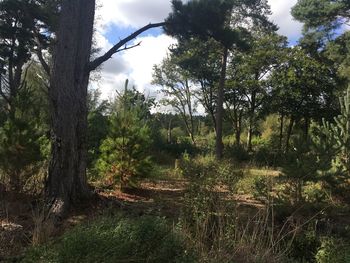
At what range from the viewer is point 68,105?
6.77 m

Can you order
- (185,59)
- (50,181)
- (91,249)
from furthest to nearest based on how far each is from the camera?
(185,59), (50,181), (91,249)

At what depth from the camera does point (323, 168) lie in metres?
7.29

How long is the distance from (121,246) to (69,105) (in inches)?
141

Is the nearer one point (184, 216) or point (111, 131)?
point (184, 216)

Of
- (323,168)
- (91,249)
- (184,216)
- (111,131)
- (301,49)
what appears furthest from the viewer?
(301,49)

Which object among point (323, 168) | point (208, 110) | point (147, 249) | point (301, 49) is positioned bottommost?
point (147, 249)

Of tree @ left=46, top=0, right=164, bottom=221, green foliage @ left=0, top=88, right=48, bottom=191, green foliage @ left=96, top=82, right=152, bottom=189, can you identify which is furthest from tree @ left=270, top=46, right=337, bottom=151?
tree @ left=46, top=0, right=164, bottom=221

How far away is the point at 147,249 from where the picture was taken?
12.8 ft

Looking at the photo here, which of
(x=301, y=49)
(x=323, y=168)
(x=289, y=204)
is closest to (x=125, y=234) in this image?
(x=289, y=204)

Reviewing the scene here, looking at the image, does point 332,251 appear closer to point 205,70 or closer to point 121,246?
point 121,246

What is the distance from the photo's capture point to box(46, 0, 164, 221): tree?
6746 millimetres

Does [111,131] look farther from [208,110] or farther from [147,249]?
[208,110]

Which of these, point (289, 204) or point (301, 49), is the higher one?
point (301, 49)

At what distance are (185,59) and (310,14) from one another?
686cm
